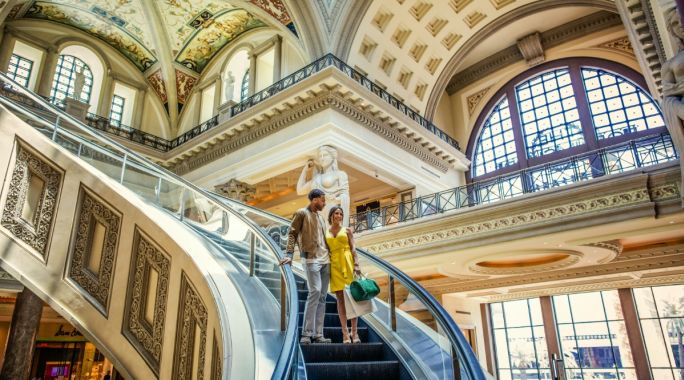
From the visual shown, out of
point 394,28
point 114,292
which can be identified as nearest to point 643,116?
point 394,28

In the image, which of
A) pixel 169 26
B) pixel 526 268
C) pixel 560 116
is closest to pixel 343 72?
pixel 526 268

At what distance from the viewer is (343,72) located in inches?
516

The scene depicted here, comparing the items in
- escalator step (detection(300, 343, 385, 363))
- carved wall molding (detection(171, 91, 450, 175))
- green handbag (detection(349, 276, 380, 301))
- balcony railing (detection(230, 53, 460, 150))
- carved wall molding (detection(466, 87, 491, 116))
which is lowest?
escalator step (detection(300, 343, 385, 363))

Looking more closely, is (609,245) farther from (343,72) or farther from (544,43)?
(544,43)

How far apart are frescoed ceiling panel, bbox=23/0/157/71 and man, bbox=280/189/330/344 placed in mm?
17446

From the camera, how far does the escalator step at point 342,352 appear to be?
3.62 meters

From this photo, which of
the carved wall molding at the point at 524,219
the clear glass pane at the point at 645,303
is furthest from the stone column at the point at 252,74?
the clear glass pane at the point at 645,303

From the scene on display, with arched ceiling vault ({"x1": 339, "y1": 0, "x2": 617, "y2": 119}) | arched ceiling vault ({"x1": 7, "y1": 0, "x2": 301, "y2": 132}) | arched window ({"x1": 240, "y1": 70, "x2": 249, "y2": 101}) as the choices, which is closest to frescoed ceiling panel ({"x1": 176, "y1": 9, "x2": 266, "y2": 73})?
arched ceiling vault ({"x1": 7, "y1": 0, "x2": 301, "y2": 132})

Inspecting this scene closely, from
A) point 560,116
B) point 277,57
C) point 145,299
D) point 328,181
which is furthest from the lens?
point 560,116

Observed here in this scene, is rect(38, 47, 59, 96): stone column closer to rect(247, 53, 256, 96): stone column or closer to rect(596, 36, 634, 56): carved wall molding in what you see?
rect(247, 53, 256, 96): stone column

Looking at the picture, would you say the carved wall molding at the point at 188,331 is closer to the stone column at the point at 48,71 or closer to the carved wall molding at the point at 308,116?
the carved wall molding at the point at 308,116

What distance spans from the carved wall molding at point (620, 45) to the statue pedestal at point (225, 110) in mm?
13715

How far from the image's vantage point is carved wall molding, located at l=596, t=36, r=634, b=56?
14841 millimetres

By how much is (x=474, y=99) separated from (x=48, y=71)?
17.3m
